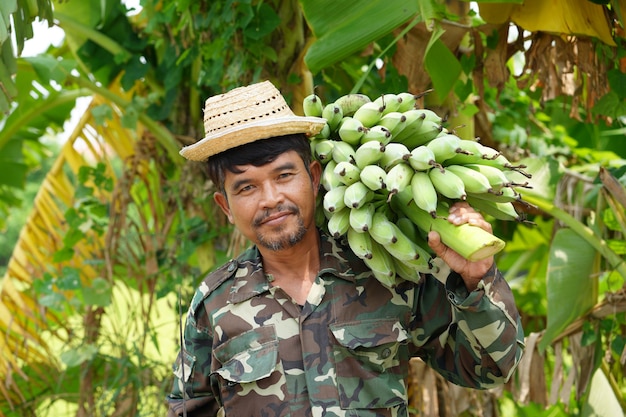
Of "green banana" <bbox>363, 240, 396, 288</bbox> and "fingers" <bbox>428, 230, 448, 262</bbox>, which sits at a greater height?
"fingers" <bbox>428, 230, 448, 262</bbox>

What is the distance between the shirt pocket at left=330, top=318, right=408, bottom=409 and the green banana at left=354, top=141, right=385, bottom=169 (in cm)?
42

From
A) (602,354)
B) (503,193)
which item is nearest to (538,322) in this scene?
(602,354)

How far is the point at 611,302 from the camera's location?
309 centimetres

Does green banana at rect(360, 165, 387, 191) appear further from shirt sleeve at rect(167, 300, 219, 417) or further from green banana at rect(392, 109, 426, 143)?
shirt sleeve at rect(167, 300, 219, 417)

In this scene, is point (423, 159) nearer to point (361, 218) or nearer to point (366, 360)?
point (361, 218)

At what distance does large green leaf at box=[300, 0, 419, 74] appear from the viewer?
259 centimetres

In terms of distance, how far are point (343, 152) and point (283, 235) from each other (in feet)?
0.81

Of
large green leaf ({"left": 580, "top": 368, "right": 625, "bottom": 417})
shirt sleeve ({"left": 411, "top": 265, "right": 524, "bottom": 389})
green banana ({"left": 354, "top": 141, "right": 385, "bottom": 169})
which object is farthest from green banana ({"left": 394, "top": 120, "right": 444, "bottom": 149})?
large green leaf ({"left": 580, "top": 368, "right": 625, "bottom": 417})

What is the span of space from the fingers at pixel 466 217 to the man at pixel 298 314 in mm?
267

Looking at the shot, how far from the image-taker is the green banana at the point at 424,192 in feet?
5.63

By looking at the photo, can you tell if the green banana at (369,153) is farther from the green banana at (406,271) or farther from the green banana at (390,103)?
the green banana at (406,271)

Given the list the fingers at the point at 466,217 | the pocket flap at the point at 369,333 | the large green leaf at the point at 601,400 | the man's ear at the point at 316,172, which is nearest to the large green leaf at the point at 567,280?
the large green leaf at the point at 601,400

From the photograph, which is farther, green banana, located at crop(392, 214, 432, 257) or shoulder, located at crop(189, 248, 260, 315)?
shoulder, located at crop(189, 248, 260, 315)

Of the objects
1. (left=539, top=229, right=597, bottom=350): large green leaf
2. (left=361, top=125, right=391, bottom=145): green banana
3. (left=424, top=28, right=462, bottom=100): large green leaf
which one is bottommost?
(left=539, top=229, right=597, bottom=350): large green leaf
